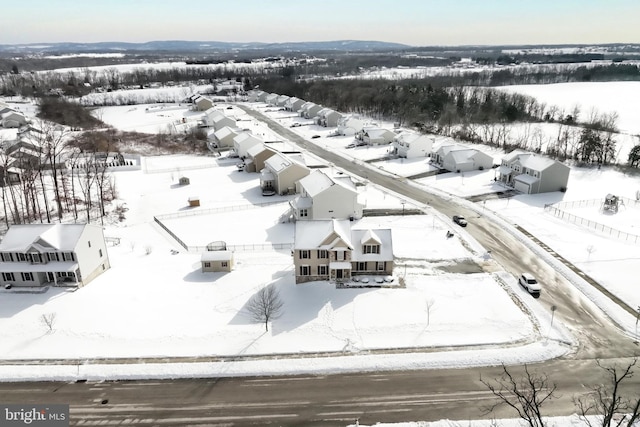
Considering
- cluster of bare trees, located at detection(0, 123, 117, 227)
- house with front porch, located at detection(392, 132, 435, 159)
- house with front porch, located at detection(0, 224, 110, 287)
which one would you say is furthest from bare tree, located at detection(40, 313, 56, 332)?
house with front porch, located at detection(392, 132, 435, 159)

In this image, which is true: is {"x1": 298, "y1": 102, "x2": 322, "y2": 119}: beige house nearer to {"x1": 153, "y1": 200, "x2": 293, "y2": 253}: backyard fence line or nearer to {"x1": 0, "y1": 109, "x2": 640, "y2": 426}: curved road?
{"x1": 153, "y1": 200, "x2": 293, "y2": 253}: backyard fence line

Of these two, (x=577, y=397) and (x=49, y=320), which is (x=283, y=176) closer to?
(x=49, y=320)

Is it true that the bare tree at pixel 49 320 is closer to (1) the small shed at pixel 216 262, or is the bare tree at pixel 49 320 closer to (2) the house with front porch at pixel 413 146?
(1) the small shed at pixel 216 262

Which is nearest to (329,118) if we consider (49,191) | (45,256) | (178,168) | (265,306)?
(178,168)

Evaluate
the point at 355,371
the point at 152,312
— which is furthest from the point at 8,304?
the point at 355,371

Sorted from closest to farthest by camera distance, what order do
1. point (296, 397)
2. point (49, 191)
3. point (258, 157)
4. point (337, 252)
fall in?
point (296, 397)
point (337, 252)
point (49, 191)
point (258, 157)

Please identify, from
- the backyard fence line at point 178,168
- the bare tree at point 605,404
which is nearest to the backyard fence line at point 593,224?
the bare tree at point 605,404

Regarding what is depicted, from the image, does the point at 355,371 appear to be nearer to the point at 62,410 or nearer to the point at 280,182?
the point at 62,410
